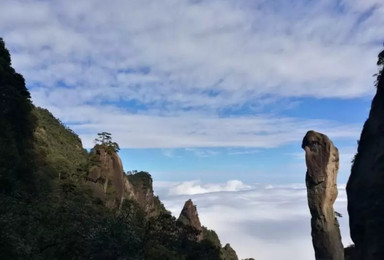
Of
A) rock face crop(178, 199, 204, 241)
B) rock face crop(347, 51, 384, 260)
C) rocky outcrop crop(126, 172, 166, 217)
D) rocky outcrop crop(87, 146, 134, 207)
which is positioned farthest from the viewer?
rock face crop(178, 199, 204, 241)

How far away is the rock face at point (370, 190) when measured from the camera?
83.7ft

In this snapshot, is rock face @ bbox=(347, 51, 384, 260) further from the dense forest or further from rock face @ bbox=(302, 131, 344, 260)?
rock face @ bbox=(302, 131, 344, 260)

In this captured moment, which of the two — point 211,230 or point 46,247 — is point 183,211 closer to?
point 211,230

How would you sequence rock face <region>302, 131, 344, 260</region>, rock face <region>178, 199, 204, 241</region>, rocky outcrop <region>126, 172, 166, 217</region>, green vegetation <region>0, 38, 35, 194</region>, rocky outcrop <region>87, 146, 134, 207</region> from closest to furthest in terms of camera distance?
green vegetation <region>0, 38, 35, 194</region>
rock face <region>302, 131, 344, 260</region>
rocky outcrop <region>87, 146, 134, 207</region>
rocky outcrop <region>126, 172, 166, 217</region>
rock face <region>178, 199, 204, 241</region>

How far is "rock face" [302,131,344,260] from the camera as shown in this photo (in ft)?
186

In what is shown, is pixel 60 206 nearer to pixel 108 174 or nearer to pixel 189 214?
pixel 108 174

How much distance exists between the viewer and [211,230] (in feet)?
572

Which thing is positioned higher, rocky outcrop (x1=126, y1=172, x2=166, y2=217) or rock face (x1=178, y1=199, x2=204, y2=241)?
rocky outcrop (x1=126, y1=172, x2=166, y2=217)

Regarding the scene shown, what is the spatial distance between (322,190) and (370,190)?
32213mm

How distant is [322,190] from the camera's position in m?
57.9

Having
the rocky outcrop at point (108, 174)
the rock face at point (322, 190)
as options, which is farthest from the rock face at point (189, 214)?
the rock face at point (322, 190)

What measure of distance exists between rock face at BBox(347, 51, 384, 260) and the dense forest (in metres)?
14.4

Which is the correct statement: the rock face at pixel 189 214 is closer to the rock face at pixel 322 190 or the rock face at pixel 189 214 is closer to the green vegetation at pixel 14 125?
the rock face at pixel 322 190

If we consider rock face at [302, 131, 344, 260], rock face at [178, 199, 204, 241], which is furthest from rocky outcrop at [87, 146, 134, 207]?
rock face at [178, 199, 204, 241]
